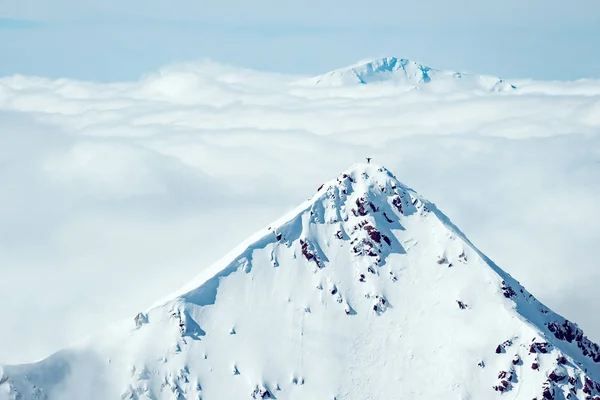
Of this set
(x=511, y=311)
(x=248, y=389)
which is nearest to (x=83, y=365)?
(x=248, y=389)

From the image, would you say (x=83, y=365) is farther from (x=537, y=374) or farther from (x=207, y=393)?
(x=537, y=374)

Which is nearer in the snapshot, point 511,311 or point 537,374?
point 537,374

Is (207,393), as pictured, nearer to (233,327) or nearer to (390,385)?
(233,327)

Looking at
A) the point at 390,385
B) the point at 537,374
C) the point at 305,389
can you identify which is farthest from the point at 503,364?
the point at 305,389

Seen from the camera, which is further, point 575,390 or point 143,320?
point 143,320

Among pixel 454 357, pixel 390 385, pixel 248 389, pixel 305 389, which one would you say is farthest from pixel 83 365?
pixel 454 357

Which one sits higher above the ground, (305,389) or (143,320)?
(143,320)

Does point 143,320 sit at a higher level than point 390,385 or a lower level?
higher
